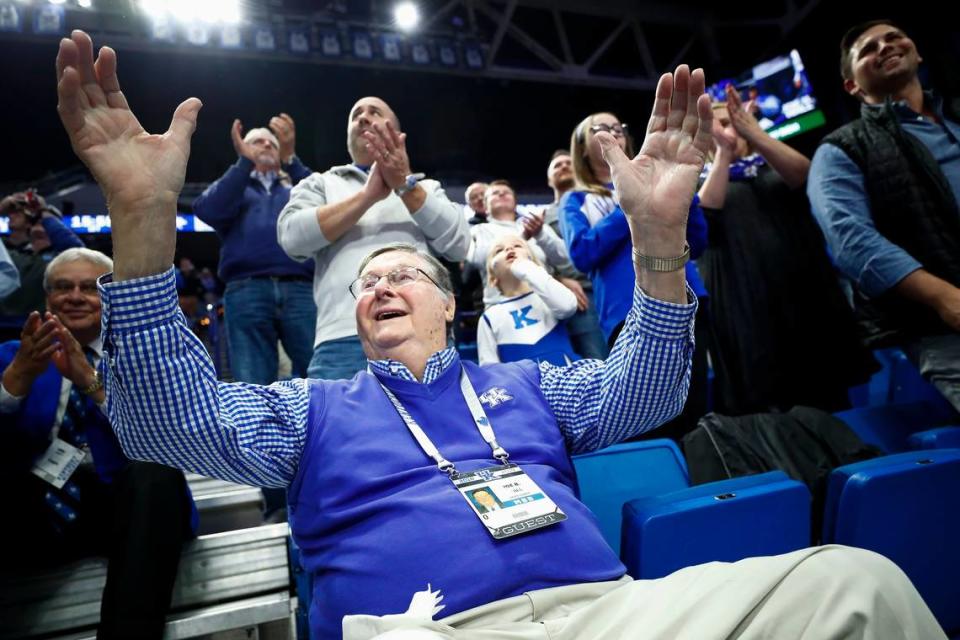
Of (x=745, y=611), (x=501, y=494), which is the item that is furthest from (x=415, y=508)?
(x=745, y=611)

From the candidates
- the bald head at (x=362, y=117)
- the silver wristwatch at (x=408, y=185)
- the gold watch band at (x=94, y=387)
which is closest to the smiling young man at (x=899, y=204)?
the silver wristwatch at (x=408, y=185)

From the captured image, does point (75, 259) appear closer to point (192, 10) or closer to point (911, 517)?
point (911, 517)

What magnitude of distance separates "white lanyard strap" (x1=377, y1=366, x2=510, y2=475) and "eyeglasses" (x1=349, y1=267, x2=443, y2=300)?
0.81 ft

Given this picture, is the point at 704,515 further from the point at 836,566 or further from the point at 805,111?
the point at 805,111

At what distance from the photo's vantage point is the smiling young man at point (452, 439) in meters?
0.67

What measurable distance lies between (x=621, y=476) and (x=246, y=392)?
997 millimetres

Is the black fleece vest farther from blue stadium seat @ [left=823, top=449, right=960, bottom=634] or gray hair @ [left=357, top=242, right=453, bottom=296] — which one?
gray hair @ [left=357, top=242, right=453, bottom=296]

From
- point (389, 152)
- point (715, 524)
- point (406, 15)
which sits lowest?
point (715, 524)

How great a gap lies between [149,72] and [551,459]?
7.79m

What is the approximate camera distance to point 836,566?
65cm

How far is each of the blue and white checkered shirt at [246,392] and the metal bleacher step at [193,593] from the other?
0.64 meters

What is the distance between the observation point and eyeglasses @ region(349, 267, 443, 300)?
1.26 metres

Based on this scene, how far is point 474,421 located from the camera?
1055 millimetres

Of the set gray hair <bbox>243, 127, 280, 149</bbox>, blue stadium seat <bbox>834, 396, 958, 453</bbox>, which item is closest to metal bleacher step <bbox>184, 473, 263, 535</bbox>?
gray hair <bbox>243, 127, 280, 149</bbox>
